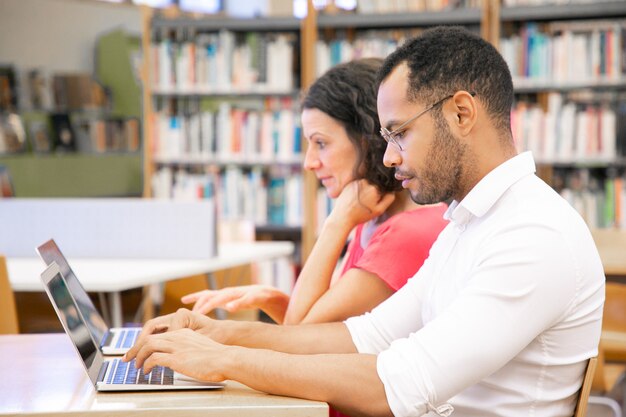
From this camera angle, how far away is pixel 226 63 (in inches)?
205

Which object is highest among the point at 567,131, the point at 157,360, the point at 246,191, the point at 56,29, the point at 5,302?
the point at 56,29

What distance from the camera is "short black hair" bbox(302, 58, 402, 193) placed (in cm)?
189

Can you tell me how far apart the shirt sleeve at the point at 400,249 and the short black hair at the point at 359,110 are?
173mm

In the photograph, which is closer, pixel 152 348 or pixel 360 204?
pixel 152 348

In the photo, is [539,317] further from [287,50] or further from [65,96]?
[65,96]

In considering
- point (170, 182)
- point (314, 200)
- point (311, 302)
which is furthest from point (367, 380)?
point (170, 182)

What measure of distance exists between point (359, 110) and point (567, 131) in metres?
3.14

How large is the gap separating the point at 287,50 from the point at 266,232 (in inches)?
45.7

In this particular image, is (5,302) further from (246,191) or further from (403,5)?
(403,5)

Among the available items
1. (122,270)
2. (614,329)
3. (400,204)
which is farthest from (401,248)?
(122,270)

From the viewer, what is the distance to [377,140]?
189 centimetres

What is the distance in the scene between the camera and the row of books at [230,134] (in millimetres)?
5129

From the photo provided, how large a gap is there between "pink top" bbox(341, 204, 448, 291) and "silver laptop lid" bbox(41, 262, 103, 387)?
57 cm

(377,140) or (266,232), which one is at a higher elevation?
(377,140)
